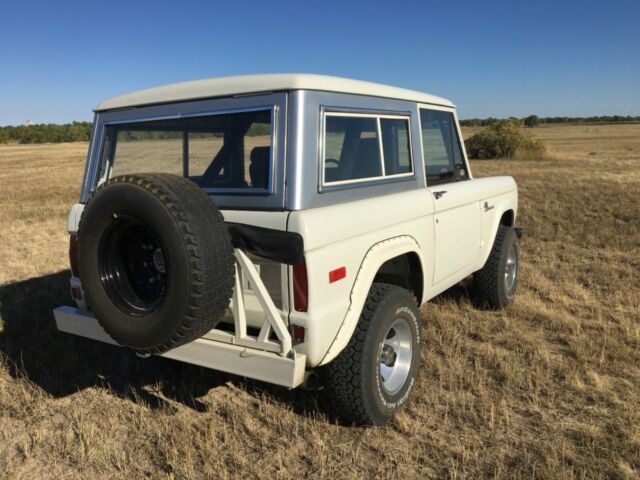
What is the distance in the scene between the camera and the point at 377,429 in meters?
2.96

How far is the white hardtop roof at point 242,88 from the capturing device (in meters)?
2.58

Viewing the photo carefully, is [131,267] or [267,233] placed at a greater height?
[267,233]

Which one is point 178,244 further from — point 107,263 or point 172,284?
point 107,263

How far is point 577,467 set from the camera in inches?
100

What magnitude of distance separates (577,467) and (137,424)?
2410 millimetres

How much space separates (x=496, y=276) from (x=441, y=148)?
131cm

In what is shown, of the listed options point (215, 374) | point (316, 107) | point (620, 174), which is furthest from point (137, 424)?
point (620, 174)

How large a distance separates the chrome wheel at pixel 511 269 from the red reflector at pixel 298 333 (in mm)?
3095

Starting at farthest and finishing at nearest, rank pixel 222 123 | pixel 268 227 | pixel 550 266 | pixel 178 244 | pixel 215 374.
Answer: pixel 550 266 < pixel 215 374 < pixel 222 123 < pixel 268 227 < pixel 178 244

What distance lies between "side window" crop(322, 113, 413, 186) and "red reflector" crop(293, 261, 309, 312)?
1.80ft

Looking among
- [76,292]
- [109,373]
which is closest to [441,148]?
[76,292]

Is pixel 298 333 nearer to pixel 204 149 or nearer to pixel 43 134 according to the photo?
pixel 204 149

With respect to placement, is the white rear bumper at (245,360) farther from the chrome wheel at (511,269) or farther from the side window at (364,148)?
the chrome wheel at (511,269)

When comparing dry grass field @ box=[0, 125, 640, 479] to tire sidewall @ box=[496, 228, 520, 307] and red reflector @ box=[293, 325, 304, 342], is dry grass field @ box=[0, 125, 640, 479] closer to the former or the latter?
tire sidewall @ box=[496, 228, 520, 307]
